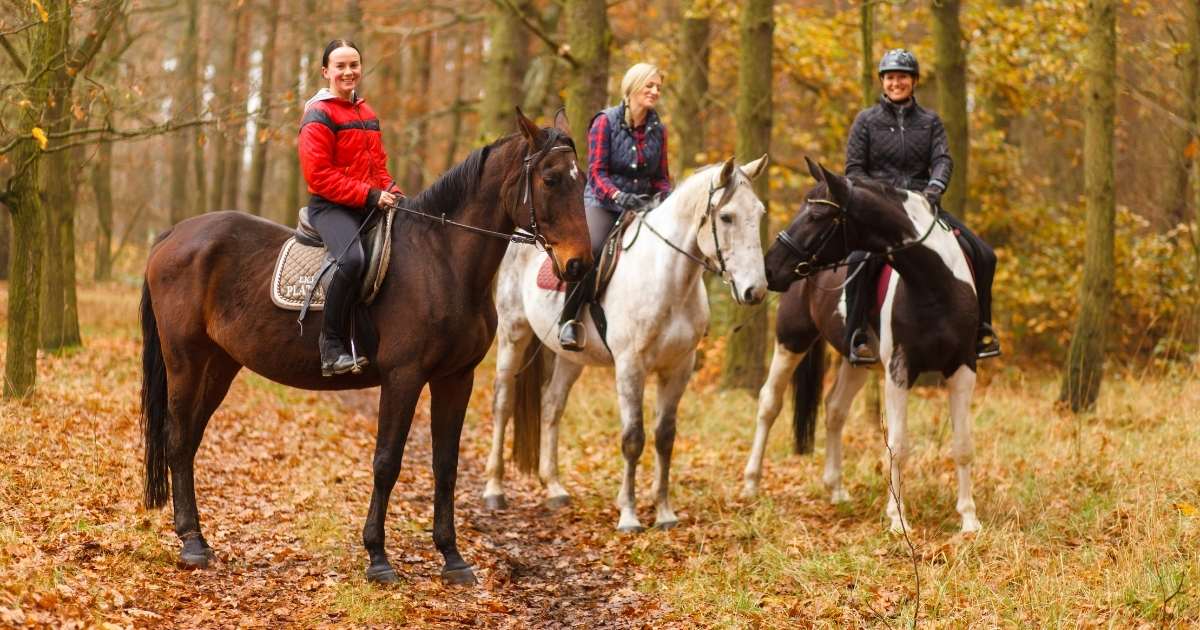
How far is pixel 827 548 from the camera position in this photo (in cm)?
722

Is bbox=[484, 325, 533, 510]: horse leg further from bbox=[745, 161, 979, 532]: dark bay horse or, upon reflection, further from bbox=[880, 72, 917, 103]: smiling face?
bbox=[880, 72, 917, 103]: smiling face

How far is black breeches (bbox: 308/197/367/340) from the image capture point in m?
6.18

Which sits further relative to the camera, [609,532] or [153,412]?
[609,532]

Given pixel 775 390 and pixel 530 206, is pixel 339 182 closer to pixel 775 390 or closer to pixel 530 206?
pixel 530 206

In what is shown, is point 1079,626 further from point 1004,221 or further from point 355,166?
point 1004,221

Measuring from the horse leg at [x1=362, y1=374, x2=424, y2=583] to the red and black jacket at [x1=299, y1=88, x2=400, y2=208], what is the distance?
3.51 feet

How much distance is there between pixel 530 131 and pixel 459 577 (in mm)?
2590

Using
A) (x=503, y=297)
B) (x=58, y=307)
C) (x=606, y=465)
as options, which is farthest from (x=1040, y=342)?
(x=58, y=307)

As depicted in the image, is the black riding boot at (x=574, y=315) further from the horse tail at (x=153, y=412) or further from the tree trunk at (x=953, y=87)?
the tree trunk at (x=953, y=87)

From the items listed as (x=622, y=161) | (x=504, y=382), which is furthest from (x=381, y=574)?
(x=622, y=161)

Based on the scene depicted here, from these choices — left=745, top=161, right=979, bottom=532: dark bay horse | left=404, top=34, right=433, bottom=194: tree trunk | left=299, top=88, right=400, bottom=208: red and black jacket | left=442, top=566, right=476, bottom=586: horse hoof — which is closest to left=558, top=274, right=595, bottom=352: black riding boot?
left=745, top=161, right=979, bottom=532: dark bay horse

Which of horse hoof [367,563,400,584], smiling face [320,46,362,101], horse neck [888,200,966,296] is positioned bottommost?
horse hoof [367,563,400,584]

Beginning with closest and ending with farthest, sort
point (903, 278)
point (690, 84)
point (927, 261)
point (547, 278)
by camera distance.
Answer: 1. point (927, 261)
2. point (903, 278)
3. point (547, 278)
4. point (690, 84)

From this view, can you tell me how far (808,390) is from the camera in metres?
9.57
